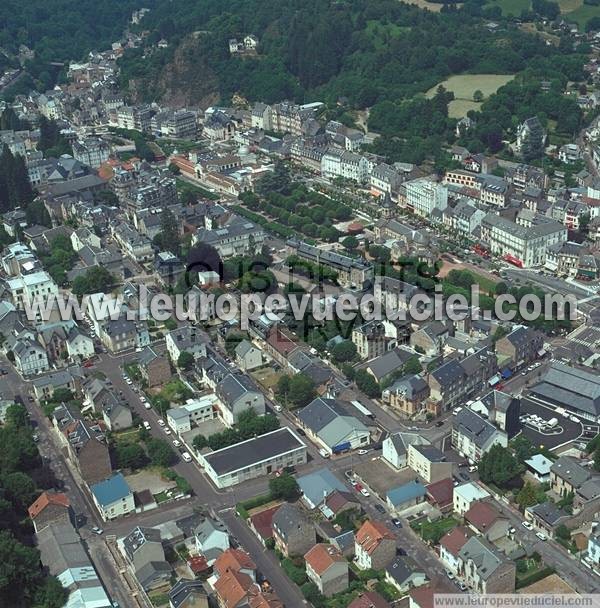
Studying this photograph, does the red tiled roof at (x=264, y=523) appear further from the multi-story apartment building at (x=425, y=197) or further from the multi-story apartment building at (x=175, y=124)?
the multi-story apartment building at (x=175, y=124)

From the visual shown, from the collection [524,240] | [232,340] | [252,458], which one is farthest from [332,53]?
[252,458]

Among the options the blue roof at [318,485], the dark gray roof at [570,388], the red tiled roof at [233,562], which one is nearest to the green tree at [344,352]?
the dark gray roof at [570,388]

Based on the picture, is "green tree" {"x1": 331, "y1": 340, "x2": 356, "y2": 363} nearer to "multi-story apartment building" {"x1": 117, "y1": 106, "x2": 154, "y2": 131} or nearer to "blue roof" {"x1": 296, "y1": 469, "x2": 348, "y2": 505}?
"blue roof" {"x1": 296, "y1": 469, "x2": 348, "y2": 505}

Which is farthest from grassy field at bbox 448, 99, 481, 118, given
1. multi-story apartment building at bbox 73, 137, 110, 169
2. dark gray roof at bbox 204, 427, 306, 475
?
dark gray roof at bbox 204, 427, 306, 475

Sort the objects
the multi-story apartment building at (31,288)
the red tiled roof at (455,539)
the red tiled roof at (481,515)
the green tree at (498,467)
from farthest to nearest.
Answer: the multi-story apartment building at (31,288) < the green tree at (498,467) < the red tiled roof at (481,515) < the red tiled roof at (455,539)

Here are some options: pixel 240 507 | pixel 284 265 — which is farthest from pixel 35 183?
pixel 240 507

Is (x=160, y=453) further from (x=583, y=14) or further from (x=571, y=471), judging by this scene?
(x=583, y=14)
